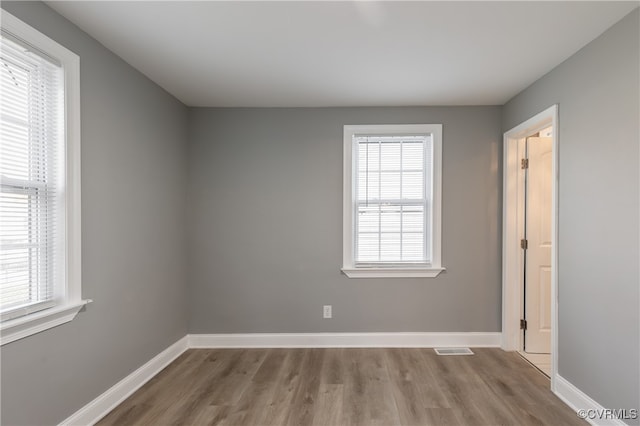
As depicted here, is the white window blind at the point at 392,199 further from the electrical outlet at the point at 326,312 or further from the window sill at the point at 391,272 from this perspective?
the electrical outlet at the point at 326,312

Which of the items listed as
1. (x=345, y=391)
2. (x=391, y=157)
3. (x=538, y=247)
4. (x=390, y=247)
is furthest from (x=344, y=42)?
(x=538, y=247)

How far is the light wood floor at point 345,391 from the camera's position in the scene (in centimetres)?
230

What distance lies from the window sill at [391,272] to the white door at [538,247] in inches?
34.3

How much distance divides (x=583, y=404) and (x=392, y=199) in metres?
2.18

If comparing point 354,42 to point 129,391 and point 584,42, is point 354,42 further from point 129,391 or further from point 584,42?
point 129,391

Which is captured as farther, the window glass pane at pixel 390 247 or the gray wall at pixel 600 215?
the window glass pane at pixel 390 247

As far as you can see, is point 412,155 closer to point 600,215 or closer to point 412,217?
point 412,217

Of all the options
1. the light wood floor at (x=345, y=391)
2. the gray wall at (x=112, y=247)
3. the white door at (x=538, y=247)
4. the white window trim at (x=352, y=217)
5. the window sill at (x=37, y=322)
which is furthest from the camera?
the white window trim at (x=352, y=217)

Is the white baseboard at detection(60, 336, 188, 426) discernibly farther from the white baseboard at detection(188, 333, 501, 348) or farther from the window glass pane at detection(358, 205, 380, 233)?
the window glass pane at detection(358, 205, 380, 233)

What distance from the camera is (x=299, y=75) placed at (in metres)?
2.78

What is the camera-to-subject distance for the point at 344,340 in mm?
3568

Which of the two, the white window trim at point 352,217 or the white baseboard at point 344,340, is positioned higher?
the white window trim at point 352,217

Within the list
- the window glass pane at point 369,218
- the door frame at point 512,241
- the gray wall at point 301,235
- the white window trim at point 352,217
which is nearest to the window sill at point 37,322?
the gray wall at point 301,235

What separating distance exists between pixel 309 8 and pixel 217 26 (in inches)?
23.2
